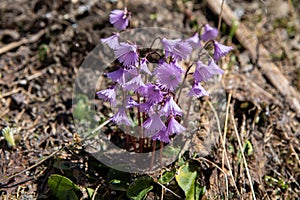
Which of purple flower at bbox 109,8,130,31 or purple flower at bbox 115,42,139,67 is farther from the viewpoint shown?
purple flower at bbox 109,8,130,31

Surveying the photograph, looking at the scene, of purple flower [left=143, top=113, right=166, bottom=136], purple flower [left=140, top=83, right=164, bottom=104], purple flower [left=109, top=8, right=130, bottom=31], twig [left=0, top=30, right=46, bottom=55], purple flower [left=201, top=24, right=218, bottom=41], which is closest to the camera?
purple flower [left=140, top=83, right=164, bottom=104]

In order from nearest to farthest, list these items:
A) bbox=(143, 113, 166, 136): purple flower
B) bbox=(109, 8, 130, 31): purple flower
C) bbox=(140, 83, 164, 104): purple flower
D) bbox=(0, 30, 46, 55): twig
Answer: bbox=(140, 83, 164, 104): purple flower → bbox=(143, 113, 166, 136): purple flower → bbox=(109, 8, 130, 31): purple flower → bbox=(0, 30, 46, 55): twig

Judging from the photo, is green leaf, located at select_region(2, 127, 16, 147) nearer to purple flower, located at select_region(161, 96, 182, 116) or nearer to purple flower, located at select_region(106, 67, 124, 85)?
purple flower, located at select_region(106, 67, 124, 85)

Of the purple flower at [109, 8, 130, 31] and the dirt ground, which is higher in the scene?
the purple flower at [109, 8, 130, 31]

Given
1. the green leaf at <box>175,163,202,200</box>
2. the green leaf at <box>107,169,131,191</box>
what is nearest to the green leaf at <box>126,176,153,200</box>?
the green leaf at <box>107,169,131,191</box>

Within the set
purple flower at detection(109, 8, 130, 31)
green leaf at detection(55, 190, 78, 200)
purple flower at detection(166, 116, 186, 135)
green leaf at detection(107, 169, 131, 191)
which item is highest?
purple flower at detection(109, 8, 130, 31)

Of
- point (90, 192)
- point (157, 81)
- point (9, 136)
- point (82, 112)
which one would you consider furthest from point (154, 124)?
point (9, 136)

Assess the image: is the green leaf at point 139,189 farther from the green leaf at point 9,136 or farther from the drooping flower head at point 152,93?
the green leaf at point 9,136

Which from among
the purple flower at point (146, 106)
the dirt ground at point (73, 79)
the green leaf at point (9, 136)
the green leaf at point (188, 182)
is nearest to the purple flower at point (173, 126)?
the purple flower at point (146, 106)
